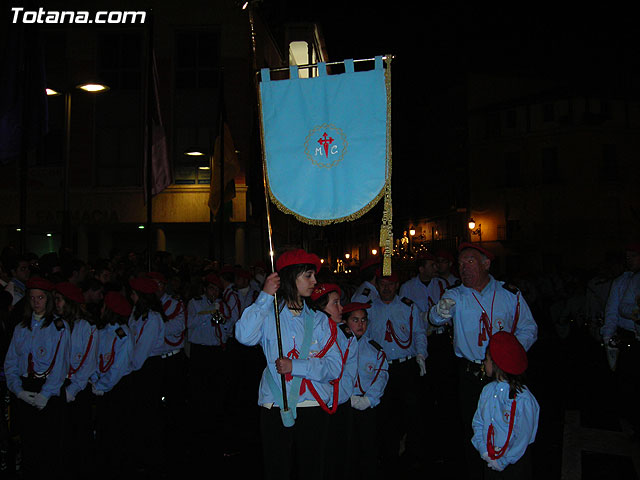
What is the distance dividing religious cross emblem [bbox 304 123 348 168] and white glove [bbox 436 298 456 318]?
1885 millimetres

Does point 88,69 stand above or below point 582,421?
above

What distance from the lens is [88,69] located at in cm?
2673

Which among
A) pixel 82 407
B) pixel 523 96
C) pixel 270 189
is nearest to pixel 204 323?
pixel 82 407

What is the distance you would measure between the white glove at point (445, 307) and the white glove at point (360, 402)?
3.54 ft

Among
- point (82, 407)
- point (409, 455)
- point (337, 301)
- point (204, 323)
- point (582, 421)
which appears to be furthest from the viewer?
point (204, 323)

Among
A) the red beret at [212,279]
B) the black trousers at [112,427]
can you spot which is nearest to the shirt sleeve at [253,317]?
the black trousers at [112,427]

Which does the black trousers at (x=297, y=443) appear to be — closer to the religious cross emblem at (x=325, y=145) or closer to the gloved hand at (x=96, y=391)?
the religious cross emblem at (x=325, y=145)

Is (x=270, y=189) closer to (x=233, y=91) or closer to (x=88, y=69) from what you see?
(x=233, y=91)

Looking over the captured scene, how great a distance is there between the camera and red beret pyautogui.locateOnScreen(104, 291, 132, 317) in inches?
271

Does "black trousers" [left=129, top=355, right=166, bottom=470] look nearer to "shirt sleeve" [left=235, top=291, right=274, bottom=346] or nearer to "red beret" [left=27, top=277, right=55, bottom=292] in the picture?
"red beret" [left=27, top=277, right=55, bottom=292]

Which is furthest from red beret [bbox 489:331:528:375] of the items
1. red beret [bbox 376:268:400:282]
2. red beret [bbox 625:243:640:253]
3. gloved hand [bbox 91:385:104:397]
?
red beret [bbox 625:243:640:253]

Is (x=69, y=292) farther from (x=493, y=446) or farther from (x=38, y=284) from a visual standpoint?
(x=493, y=446)

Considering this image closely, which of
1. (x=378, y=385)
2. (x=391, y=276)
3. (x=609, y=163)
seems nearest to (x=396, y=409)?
(x=391, y=276)

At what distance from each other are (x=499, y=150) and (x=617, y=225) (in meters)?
9.76
